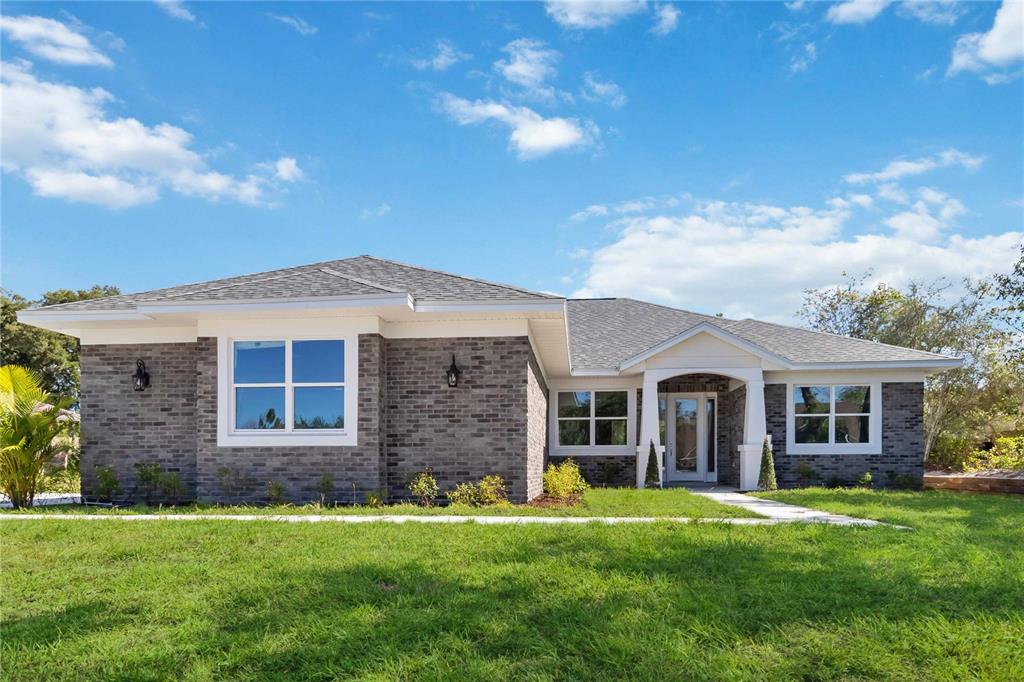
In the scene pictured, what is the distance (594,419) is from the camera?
1703 centimetres

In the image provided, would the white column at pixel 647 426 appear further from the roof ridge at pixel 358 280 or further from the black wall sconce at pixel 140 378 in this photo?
the black wall sconce at pixel 140 378

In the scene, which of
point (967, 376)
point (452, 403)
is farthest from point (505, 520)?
point (967, 376)

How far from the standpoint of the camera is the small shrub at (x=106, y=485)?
1138 centimetres

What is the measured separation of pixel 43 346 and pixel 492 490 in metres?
32.7

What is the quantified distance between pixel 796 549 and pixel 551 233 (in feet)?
33.4

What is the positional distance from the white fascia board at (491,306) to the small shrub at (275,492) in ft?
11.6

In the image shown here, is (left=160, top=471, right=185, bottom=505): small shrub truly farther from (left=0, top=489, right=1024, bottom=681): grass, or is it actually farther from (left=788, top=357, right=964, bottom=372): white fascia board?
(left=788, top=357, right=964, bottom=372): white fascia board

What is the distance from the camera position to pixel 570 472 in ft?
45.5

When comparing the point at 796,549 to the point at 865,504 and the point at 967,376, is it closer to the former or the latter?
the point at 865,504

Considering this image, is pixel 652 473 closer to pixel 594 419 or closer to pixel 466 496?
pixel 594 419

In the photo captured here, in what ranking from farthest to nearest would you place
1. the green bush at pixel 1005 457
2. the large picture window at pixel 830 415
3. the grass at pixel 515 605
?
the green bush at pixel 1005 457 → the large picture window at pixel 830 415 → the grass at pixel 515 605

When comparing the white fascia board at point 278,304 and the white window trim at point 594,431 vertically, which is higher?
the white fascia board at point 278,304

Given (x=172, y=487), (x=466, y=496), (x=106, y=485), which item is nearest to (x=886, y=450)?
(x=466, y=496)

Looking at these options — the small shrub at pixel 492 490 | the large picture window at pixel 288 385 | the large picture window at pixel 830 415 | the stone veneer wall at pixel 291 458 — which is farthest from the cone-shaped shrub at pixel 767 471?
the large picture window at pixel 288 385
